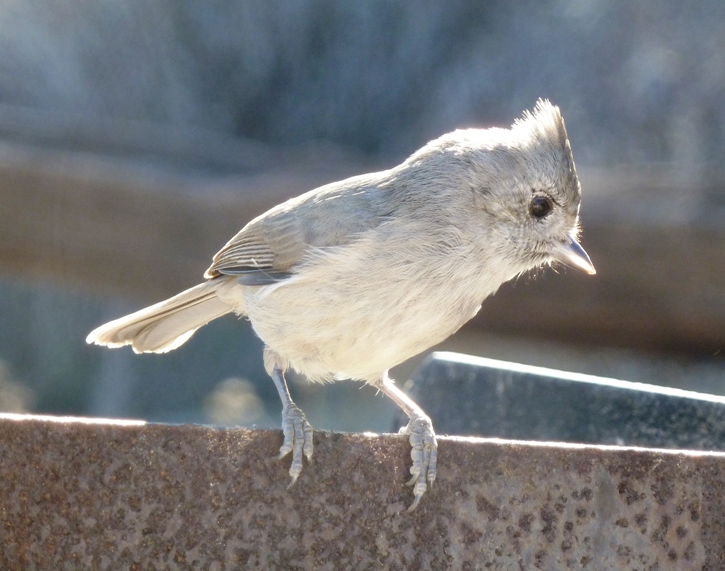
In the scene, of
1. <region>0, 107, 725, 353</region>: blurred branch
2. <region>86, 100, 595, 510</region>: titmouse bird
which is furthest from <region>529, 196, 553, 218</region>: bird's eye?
<region>0, 107, 725, 353</region>: blurred branch

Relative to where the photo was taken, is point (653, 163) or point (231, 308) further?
point (653, 163)

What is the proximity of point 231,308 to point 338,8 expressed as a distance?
3.15 metres

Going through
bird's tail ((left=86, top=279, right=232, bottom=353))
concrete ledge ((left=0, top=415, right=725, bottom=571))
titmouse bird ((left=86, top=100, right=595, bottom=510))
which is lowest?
concrete ledge ((left=0, top=415, right=725, bottom=571))

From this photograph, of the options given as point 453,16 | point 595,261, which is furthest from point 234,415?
point 453,16

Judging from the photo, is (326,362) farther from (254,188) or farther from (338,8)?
(338,8)

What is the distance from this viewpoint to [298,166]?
17.8ft

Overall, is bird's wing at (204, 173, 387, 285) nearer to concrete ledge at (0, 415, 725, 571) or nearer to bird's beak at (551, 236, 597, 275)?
bird's beak at (551, 236, 597, 275)

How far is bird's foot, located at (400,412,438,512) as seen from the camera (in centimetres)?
190

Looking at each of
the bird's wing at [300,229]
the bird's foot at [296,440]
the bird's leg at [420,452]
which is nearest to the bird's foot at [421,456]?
the bird's leg at [420,452]

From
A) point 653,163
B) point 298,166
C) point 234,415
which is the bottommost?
point 234,415

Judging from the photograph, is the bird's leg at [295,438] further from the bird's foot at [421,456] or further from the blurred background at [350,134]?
the blurred background at [350,134]

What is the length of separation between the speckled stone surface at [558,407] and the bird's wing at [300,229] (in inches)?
31.4

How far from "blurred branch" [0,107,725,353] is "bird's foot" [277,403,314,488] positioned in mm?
3069

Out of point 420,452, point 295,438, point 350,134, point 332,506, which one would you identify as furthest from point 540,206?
point 350,134
